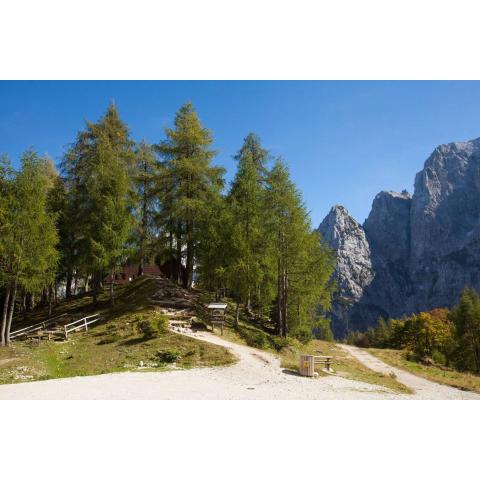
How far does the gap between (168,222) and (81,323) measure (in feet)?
32.2

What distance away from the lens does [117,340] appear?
20109 millimetres

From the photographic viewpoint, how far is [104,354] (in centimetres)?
1802

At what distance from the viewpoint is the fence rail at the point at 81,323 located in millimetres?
22748

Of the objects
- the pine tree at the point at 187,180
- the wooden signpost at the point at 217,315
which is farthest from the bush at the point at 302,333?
the pine tree at the point at 187,180

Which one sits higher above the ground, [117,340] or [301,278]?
[301,278]

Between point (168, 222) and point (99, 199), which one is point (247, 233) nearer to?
point (168, 222)

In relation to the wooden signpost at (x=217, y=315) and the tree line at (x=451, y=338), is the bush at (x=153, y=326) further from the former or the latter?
the tree line at (x=451, y=338)

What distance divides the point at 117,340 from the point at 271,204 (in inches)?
502

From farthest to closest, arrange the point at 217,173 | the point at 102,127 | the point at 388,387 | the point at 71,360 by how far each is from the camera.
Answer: the point at 102,127
the point at 217,173
the point at 71,360
the point at 388,387

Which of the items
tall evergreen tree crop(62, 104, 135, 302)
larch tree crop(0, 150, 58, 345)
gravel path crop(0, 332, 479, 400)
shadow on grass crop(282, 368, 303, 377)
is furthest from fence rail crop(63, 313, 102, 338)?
shadow on grass crop(282, 368, 303, 377)

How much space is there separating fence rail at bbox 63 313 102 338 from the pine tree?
7.68 meters

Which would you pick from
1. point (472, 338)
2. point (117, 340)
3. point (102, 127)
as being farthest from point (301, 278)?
point (472, 338)

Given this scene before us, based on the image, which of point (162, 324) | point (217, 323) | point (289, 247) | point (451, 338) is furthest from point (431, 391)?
point (451, 338)

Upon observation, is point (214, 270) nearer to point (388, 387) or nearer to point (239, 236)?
point (239, 236)
